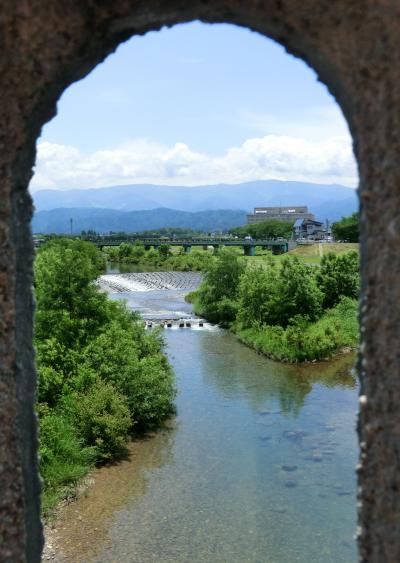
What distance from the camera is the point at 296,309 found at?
110 feet

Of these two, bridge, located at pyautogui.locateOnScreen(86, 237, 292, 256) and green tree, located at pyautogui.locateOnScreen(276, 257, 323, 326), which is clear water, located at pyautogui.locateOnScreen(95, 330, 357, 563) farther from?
bridge, located at pyautogui.locateOnScreen(86, 237, 292, 256)

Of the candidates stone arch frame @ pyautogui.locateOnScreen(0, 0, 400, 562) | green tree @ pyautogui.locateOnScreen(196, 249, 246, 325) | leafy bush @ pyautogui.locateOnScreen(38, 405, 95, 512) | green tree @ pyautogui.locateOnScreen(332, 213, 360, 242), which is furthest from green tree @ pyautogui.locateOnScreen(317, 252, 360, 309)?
green tree @ pyautogui.locateOnScreen(332, 213, 360, 242)

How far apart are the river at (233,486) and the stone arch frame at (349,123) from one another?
9.65 meters

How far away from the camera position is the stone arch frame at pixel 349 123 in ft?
11.1

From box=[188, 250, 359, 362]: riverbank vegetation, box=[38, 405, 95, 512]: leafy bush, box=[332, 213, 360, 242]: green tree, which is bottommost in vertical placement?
box=[38, 405, 95, 512]: leafy bush

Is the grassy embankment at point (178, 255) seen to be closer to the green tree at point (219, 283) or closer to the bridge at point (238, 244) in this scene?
the bridge at point (238, 244)

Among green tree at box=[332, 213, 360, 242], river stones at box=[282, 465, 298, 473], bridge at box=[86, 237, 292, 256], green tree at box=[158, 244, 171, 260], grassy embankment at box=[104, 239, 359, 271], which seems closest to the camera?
river stones at box=[282, 465, 298, 473]

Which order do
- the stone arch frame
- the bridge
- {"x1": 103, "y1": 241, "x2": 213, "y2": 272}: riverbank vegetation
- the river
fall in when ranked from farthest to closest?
the bridge
{"x1": 103, "y1": 241, "x2": 213, "y2": 272}: riverbank vegetation
the river
the stone arch frame

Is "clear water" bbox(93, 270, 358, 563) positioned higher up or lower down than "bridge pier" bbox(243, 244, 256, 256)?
lower down

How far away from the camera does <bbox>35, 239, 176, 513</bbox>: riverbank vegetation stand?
16.6m

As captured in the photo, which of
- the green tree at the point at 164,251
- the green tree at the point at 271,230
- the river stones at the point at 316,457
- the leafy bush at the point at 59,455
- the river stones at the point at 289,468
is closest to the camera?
the leafy bush at the point at 59,455

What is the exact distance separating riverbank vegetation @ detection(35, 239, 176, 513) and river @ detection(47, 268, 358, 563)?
0.83 m

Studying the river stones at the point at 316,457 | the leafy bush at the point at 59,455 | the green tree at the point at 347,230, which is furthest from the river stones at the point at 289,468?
the green tree at the point at 347,230

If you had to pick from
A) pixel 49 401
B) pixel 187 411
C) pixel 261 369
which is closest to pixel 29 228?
pixel 49 401
